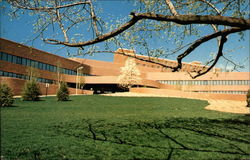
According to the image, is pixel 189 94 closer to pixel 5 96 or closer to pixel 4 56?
pixel 4 56

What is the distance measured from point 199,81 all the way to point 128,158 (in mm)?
64805

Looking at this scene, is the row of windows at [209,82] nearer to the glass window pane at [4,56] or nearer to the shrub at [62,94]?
the shrub at [62,94]

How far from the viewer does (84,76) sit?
58688 millimetres

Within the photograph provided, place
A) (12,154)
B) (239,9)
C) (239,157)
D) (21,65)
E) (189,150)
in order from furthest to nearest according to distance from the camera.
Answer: (21,65), (239,9), (189,150), (239,157), (12,154)

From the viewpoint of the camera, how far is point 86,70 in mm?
61781

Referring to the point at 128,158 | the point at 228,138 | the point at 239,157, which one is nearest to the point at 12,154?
the point at 128,158

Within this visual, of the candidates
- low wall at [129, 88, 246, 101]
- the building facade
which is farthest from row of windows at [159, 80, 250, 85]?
low wall at [129, 88, 246, 101]

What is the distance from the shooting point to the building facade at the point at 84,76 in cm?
3484

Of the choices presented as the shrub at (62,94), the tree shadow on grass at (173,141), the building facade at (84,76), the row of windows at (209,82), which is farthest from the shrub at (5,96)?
the row of windows at (209,82)

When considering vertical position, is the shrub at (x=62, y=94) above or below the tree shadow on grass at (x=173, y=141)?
above

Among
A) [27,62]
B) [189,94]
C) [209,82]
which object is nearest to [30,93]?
[27,62]

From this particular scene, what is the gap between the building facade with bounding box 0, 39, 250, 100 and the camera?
34.8 meters

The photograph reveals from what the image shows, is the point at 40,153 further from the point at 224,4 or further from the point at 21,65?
the point at 21,65

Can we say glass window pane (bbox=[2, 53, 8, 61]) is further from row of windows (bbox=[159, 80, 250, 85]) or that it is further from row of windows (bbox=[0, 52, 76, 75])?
row of windows (bbox=[159, 80, 250, 85])
